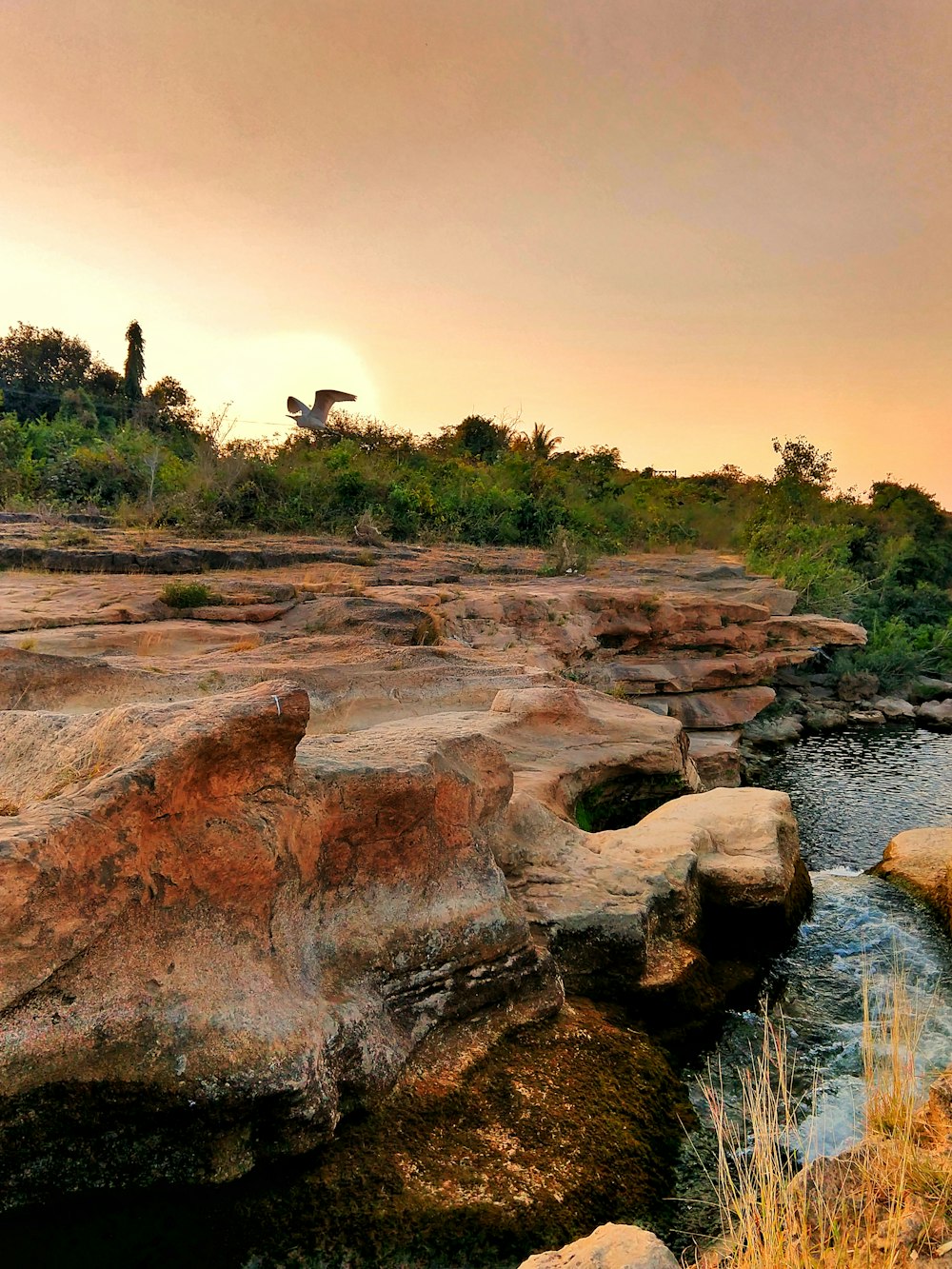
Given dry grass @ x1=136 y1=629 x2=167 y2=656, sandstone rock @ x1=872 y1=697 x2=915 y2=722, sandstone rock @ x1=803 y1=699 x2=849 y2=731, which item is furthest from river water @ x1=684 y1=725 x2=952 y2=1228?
sandstone rock @ x1=872 y1=697 x2=915 y2=722

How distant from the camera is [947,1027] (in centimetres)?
525

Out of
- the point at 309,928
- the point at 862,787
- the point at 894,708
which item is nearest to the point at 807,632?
the point at 894,708

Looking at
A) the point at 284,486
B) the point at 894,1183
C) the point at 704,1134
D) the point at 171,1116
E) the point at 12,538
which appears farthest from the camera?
the point at 284,486

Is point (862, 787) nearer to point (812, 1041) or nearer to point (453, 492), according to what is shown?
point (812, 1041)

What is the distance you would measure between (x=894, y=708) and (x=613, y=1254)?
1895 centimetres

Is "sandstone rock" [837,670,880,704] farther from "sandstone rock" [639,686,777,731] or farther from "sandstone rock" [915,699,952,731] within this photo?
"sandstone rock" [639,686,777,731]

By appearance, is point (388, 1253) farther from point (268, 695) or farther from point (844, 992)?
point (844, 992)

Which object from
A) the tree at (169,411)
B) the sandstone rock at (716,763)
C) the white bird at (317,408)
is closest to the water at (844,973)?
the sandstone rock at (716,763)

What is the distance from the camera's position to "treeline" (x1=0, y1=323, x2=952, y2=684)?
16328 millimetres

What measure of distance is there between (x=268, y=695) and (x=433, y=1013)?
170 cm

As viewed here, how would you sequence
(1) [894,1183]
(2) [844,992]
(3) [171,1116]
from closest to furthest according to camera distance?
1. (1) [894,1183]
2. (3) [171,1116]
3. (2) [844,992]

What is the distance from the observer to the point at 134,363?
32.1m

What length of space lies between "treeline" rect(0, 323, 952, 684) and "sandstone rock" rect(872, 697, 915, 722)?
1.74 meters

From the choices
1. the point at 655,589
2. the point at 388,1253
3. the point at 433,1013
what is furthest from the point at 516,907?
the point at 655,589
